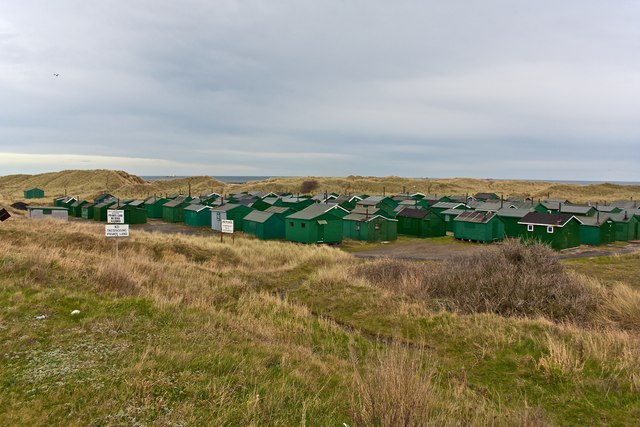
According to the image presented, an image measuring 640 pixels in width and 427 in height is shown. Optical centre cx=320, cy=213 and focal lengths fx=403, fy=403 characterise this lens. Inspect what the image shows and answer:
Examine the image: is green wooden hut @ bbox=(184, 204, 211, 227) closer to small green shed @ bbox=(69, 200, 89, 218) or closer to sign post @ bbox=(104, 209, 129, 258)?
small green shed @ bbox=(69, 200, 89, 218)

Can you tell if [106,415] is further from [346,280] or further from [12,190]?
[12,190]

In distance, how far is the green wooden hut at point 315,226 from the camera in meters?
38.1

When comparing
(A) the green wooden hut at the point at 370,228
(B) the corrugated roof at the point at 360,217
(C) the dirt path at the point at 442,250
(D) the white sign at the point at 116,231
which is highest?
(D) the white sign at the point at 116,231

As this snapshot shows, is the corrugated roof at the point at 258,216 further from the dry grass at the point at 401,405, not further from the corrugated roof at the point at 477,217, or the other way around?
the dry grass at the point at 401,405

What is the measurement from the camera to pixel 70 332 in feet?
26.6

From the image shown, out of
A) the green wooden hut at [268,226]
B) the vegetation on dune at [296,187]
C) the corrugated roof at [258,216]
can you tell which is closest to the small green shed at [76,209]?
the corrugated roof at [258,216]

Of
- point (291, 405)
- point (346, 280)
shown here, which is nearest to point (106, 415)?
point (291, 405)

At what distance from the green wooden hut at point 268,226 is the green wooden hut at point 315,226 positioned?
1866mm

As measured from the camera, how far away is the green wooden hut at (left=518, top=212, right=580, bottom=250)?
35.5 meters

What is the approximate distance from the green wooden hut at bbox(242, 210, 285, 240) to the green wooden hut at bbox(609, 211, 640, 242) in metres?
35.0

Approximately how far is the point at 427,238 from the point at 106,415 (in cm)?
4183

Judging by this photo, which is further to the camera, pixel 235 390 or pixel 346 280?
pixel 346 280

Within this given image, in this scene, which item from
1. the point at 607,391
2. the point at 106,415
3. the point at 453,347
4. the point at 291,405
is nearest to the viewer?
the point at 106,415

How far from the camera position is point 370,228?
41219 mm
